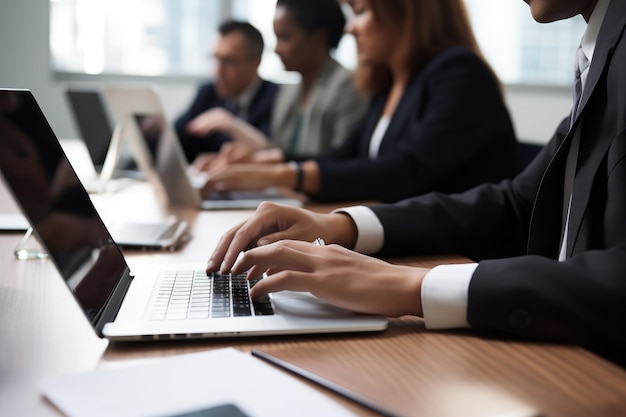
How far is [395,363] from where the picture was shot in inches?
24.9

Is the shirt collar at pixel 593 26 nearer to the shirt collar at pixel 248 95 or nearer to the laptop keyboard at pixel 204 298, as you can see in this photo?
the laptop keyboard at pixel 204 298

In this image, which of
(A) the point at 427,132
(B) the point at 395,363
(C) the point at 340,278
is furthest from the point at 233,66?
(B) the point at 395,363

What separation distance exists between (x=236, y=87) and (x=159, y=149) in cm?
198

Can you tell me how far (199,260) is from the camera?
1.08 m

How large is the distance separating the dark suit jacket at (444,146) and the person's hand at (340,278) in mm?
953

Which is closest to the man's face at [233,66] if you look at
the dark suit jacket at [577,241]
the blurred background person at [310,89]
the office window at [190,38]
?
the blurred background person at [310,89]

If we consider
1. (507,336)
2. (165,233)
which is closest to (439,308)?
(507,336)

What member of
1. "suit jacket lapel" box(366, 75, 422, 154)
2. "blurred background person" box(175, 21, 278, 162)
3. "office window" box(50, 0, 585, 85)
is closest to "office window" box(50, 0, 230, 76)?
"office window" box(50, 0, 585, 85)

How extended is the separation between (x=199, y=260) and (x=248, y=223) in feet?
0.56

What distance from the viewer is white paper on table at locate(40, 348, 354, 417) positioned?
521 mm

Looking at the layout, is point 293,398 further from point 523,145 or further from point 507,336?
point 523,145

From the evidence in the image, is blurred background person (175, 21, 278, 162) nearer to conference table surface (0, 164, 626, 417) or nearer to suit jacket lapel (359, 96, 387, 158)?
suit jacket lapel (359, 96, 387, 158)

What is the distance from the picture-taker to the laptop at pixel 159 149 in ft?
5.63

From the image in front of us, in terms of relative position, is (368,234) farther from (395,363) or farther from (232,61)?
(232,61)
